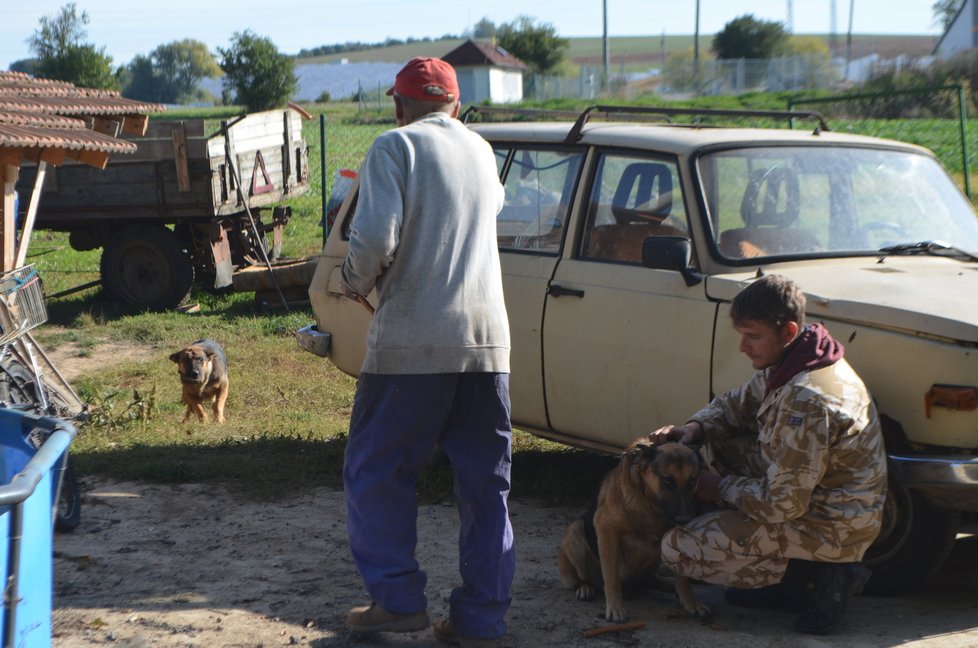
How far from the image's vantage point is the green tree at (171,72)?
9188 cm

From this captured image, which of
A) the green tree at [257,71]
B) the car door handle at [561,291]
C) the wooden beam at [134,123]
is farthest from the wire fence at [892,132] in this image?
the green tree at [257,71]

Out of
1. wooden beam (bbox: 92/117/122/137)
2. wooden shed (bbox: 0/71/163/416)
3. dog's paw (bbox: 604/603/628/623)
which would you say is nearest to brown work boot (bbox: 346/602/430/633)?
dog's paw (bbox: 604/603/628/623)

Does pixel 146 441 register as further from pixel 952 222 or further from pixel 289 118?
pixel 289 118

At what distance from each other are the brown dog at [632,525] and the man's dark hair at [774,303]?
0.55m

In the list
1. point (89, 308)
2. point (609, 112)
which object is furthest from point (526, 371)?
point (89, 308)

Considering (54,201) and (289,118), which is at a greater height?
(289,118)

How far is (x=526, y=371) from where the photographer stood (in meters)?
5.48

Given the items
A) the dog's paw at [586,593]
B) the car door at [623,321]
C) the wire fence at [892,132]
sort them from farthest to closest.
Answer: the wire fence at [892,132], the car door at [623,321], the dog's paw at [586,593]

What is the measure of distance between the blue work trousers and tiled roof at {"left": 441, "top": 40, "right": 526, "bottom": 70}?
62090 millimetres

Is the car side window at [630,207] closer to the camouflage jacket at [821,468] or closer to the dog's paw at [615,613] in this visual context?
the camouflage jacket at [821,468]

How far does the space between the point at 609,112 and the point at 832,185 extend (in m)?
1.50

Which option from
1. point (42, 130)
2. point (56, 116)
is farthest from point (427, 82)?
point (56, 116)

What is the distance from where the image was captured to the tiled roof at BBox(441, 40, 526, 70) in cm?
6525

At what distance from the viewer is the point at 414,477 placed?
3775 millimetres
